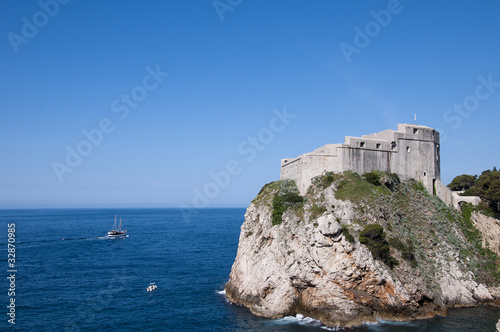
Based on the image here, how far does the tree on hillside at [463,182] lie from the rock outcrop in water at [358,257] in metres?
16.5

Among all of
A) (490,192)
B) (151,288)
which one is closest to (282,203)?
(151,288)

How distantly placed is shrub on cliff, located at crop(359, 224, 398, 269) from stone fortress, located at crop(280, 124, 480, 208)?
1228cm

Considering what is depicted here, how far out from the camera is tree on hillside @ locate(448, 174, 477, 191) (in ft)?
213

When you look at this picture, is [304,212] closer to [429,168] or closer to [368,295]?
[368,295]

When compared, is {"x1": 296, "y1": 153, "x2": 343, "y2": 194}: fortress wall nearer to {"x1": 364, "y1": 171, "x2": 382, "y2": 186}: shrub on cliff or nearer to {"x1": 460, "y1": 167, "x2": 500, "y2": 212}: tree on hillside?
{"x1": 364, "y1": 171, "x2": 382, "y2": 186}: shrub on cliff

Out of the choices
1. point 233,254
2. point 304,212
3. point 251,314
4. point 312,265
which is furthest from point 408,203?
point 233,254

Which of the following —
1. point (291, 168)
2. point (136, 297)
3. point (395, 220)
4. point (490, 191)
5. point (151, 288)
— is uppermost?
point (291, 168)

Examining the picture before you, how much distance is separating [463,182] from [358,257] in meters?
39.7

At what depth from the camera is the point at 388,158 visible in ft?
173

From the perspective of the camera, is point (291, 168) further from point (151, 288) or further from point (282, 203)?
point (151, 288)

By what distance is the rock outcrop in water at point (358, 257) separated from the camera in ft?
122

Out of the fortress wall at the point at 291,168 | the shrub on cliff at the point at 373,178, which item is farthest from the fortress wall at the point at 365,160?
the fortress wall at the point at 291,168

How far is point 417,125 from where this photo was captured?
54.8 m

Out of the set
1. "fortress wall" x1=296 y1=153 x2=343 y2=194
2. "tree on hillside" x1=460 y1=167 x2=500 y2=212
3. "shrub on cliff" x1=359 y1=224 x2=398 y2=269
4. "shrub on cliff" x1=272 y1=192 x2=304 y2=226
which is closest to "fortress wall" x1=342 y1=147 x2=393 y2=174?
"fortress wall" x1=296 y1=153 x2=343 y2=194
